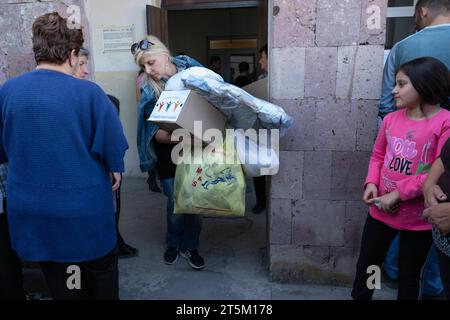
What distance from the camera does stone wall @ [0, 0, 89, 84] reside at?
268 cm

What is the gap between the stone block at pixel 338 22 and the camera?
236 cm

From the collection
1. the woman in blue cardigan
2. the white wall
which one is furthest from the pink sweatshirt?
the white wall

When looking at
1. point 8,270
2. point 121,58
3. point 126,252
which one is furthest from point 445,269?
point 121,58

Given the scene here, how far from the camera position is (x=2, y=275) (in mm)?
2178

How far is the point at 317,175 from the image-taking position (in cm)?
260

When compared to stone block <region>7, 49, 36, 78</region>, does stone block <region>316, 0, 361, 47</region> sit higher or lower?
higher

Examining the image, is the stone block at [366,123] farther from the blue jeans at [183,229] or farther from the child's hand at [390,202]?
the blue jeans at [183,229]

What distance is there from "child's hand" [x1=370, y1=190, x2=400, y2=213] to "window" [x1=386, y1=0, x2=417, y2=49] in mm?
2191

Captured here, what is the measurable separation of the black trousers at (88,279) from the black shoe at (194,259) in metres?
1.07

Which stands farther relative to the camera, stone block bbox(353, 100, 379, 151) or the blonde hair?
the blonde hair

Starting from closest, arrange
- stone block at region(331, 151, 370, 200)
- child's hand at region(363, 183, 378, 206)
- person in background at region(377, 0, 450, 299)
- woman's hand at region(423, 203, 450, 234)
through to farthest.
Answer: woman's hand at region(423, 203, 450, 234) < child's hand at region(363, 183, 378, 206) < person in background at region(377, 0, 450, 299) < stone block at region(331, 151, 370, 200)

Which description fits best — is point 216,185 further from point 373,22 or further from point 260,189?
point 260,189

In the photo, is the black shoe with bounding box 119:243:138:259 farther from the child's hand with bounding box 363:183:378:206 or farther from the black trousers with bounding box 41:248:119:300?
the child's hand with bounding box 363:183:378:206

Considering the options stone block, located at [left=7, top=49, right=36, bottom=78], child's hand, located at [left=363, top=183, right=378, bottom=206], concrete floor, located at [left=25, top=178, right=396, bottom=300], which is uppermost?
stone block, located at [left=7, top=49, right=36, bottom=78]
